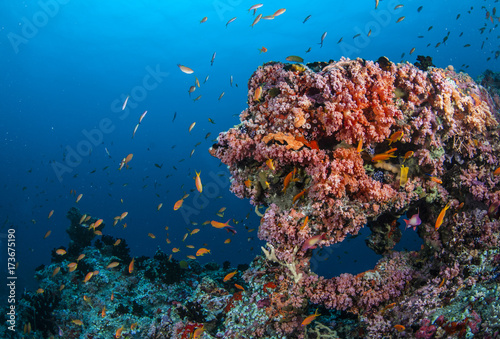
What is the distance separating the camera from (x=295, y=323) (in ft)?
16.6

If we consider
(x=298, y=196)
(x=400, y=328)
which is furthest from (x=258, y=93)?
(x=400, y=328)

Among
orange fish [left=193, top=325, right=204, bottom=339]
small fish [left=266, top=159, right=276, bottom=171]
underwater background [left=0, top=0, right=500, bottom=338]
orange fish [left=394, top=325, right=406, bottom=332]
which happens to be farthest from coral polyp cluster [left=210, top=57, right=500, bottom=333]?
underwater background [left=0, top=0, right=500, bottom=338]

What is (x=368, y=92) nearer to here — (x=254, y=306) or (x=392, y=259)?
(x=392, y=259)

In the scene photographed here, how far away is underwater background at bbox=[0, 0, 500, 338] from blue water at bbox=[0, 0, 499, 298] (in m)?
0.31

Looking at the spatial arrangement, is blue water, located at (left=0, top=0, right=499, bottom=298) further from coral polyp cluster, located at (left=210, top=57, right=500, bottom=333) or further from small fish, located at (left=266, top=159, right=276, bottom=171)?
small fish, located at (left=266, top=159, right=276, bottom=171)

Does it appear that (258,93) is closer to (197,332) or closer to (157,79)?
(197,332)

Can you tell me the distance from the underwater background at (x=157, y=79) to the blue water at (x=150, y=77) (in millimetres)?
311

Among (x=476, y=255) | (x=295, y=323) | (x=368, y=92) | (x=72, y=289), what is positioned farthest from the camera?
→ (x=72, y=289)

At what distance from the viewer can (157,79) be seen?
67.8 metres

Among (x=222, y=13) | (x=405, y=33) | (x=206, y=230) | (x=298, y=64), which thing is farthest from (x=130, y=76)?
(x=298, y=64)

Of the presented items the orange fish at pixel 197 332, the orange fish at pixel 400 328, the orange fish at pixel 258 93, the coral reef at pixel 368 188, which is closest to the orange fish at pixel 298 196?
the coral reef at pixel 368 188

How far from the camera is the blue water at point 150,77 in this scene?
1555 inches

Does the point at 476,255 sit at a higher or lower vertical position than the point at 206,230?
lower

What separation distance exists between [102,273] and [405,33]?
6123cm
